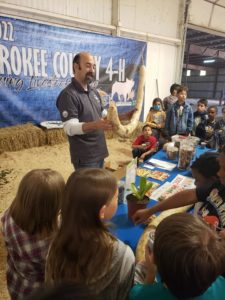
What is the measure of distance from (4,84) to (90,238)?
3.60m

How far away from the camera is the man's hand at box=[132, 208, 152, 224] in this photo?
4.08 ft

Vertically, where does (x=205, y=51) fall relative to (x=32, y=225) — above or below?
above

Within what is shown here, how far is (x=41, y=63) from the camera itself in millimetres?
4016

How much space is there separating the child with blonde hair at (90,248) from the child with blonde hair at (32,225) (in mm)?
169

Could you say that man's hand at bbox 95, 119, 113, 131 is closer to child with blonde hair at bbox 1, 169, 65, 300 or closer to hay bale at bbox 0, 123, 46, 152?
child with blonde hair at bbox 1, 169, 65, 300

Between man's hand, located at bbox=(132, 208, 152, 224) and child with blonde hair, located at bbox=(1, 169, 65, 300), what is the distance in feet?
1.48

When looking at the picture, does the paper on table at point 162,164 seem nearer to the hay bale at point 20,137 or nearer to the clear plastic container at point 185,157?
the clear plastic container at point 185,157

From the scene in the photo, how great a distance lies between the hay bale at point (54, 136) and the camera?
14.2 ft

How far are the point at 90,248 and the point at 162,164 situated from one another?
147cm

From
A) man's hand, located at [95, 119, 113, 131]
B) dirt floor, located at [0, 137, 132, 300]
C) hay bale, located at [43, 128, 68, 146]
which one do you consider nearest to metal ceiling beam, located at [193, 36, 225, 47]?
dirt floor, located at [0, 137, 132, 300]

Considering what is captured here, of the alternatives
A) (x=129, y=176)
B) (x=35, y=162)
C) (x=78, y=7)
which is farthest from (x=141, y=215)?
(x=78, y=7)

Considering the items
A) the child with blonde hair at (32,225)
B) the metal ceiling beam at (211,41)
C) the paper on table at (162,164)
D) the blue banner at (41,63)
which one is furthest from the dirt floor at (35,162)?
the metal ceiling beam at (211,41)

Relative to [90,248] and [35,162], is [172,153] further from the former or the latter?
[35,162]

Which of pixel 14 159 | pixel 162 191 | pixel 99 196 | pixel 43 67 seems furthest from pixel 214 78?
pixel 99 196
